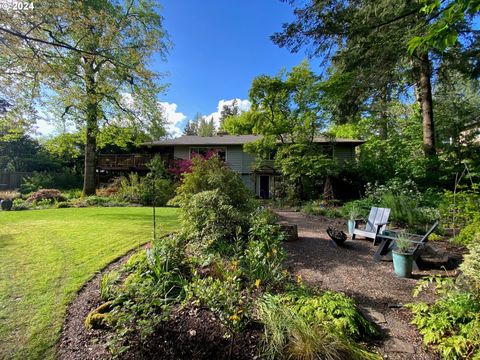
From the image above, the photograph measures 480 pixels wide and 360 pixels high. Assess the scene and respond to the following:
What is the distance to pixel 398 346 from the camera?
2.29 m

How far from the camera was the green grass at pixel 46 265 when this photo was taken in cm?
242

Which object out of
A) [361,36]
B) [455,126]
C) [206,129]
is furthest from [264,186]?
[206,129]

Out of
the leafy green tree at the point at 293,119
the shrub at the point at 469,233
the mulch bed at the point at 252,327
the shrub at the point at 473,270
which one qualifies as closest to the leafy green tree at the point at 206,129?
the leafy green tree at the point at 293,119

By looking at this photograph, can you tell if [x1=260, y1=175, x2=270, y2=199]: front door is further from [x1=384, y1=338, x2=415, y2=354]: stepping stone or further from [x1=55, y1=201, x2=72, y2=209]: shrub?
[x1=384, y1=338, x2=415, y2=354]: stepping stone

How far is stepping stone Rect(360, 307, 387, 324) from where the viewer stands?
2695 millimetres

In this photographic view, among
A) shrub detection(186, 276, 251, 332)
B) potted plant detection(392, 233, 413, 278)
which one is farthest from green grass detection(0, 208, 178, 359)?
potted plant detection(392, 233, 413, 278)

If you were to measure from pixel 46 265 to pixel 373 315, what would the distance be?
5108 millimetres

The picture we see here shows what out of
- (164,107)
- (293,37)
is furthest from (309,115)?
(164,107)

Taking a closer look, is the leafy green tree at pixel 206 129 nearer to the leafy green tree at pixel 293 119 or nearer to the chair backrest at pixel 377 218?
the leafy green tree at pixel 293 119

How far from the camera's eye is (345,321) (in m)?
2.31

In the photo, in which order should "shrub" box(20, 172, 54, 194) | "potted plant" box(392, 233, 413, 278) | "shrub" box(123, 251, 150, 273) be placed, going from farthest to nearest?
"shrub" box(20, 172, 54, 194) → "potted plant" box(392, 233, 413, 278) → "shrub" box(123, 251, 150, 273)

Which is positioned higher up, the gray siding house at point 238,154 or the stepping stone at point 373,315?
the gray siding house at point 238,154

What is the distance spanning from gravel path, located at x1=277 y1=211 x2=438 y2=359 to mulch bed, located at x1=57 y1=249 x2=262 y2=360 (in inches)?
52.1

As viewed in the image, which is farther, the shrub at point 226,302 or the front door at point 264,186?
the front door at point 264,186
